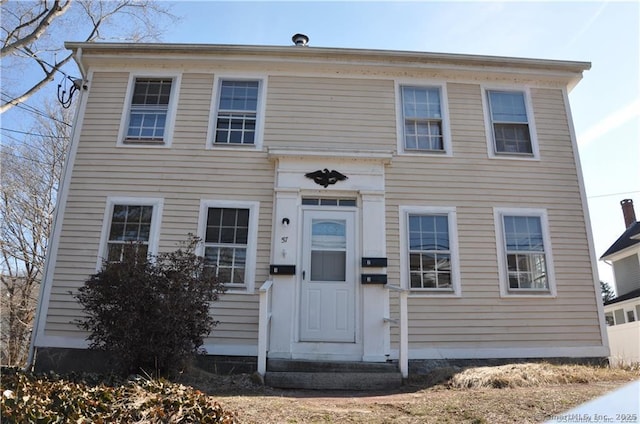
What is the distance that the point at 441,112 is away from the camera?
28.9 feet

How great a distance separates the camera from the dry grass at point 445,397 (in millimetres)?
4273

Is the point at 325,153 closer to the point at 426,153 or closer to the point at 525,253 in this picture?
the point at 426,153

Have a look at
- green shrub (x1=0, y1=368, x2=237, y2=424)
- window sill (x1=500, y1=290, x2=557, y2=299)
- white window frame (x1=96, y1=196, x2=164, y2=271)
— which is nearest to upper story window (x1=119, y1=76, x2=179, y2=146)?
white window frame (x1=96, y1=196, x2=164, y2=271)

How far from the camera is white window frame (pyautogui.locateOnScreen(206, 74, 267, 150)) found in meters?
8.38

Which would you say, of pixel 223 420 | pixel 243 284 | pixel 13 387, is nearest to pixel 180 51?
pixel 243 284

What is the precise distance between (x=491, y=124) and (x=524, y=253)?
2.57m

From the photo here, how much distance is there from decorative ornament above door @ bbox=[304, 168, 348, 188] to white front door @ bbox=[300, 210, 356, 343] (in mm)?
520

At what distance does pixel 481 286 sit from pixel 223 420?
5536 millimetres

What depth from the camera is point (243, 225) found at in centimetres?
795

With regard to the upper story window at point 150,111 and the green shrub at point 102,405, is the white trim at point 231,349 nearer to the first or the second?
the green shrub at point 102,405

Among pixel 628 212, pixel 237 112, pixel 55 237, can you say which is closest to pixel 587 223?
pixel 237 112

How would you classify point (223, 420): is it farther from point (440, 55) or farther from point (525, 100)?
point (525, 100)

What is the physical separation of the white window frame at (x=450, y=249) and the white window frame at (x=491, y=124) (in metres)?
1.54

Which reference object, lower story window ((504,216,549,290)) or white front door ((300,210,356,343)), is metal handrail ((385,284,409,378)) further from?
lower story window ((504,216,549,290))
